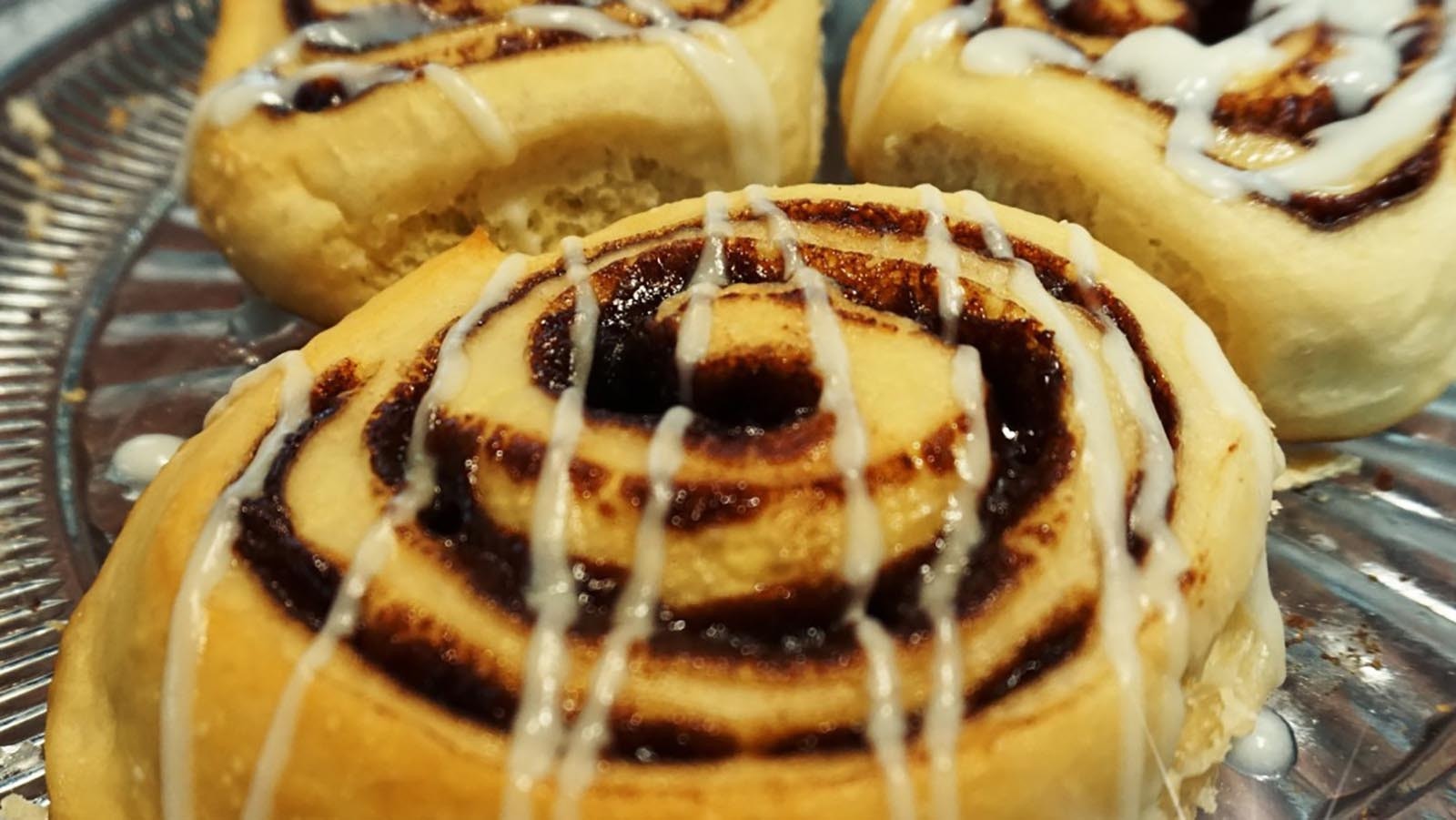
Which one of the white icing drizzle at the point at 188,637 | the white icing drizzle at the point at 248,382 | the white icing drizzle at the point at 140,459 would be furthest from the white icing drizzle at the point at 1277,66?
the white icing drizzle at the point at 140,459

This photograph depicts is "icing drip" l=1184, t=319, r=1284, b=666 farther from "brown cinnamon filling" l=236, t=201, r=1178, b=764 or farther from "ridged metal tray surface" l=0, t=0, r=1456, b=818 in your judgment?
"ridged metal tray surface" l=0, t=0, r=1456, b=818

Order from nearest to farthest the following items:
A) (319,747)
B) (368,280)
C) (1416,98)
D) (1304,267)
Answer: (319,747)
(1304,267)
(1416,98)
(368,280)

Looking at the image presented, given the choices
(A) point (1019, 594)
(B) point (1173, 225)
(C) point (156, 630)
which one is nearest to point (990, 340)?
(A) point (1019, 594)

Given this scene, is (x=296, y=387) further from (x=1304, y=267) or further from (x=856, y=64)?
(x=1304, y=267)

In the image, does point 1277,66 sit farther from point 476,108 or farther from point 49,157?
point 49,157

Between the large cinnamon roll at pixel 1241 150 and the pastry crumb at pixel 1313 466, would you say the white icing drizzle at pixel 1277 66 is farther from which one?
the pastry crumb at pixel 1313 466
